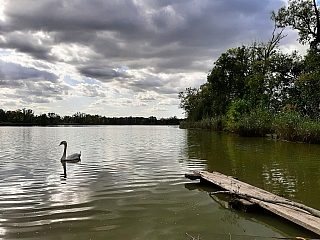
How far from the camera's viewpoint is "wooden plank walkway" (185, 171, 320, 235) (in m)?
4.76

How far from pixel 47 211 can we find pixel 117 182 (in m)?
2.95

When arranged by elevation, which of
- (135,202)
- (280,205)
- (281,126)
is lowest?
(135,202)

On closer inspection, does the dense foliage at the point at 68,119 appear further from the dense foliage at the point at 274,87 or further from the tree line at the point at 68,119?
the dense foliage at the point at 274,87

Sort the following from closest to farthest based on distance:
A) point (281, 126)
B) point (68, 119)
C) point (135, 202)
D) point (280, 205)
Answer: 1. point (280, 205)
2. point (135, 202)
3. point (281, 126)
4. point (68, 119)

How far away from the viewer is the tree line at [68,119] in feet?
367

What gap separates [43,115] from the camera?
11538 cm

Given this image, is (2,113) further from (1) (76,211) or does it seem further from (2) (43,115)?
(1) (76,211)

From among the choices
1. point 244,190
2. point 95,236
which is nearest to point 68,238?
point 95,236

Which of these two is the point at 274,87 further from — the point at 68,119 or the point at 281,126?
the point at 68,119

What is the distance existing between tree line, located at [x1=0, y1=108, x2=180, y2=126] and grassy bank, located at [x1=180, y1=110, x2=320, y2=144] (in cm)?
8981

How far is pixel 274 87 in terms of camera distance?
3756cm

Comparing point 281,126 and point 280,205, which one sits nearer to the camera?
point 280,205

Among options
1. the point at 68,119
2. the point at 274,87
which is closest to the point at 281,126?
the point at 274,87

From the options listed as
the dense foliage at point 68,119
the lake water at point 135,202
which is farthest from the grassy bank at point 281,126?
the dense foliage at point 68,119
